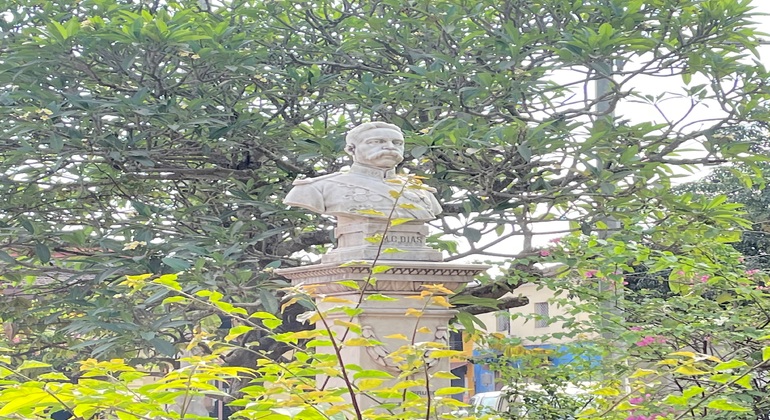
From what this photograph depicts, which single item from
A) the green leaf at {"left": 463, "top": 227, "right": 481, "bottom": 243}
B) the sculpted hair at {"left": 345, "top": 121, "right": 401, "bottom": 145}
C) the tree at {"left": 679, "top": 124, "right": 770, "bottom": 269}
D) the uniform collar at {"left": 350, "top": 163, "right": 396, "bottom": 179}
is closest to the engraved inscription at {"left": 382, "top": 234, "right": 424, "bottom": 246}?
the uniform collar at {"left": 350, "top": 163, "right": 396, "bottom": 179}

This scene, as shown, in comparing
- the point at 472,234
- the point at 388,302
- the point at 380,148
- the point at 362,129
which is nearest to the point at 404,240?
the point at 388,302

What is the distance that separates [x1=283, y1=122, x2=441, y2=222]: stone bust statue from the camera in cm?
421

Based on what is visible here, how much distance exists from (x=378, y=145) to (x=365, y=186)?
21 centimetres

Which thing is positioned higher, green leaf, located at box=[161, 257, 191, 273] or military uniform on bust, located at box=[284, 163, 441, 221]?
military uniform on bust, located at box=[284, 163, 441, 221]

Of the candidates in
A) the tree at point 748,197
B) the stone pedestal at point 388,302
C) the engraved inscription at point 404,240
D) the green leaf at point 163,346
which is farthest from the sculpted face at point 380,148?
the tree at point 748,197

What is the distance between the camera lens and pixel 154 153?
5.34 meters

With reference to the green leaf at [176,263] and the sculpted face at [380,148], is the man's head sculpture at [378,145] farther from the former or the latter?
the green leaf at [176,263]

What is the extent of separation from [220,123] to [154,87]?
59 cm

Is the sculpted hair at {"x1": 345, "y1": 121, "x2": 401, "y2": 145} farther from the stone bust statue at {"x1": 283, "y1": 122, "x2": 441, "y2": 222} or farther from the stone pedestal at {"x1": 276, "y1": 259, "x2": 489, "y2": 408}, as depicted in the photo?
the stone pedestal at {"x1": 276, "y1": 259, "x2": 489, "y2": 408}

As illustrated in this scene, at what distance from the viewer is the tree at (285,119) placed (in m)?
4.90

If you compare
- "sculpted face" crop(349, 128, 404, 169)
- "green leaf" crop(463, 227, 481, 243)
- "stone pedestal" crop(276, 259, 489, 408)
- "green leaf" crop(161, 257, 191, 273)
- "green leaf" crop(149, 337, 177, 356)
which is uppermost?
"sculpted face" crop(349, 128, 404, 169)

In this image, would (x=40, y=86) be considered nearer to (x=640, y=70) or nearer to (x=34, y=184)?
(x=34, y=184)

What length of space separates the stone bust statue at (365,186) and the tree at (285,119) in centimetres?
38

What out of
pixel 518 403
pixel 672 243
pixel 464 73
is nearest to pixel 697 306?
pixel 672 243
